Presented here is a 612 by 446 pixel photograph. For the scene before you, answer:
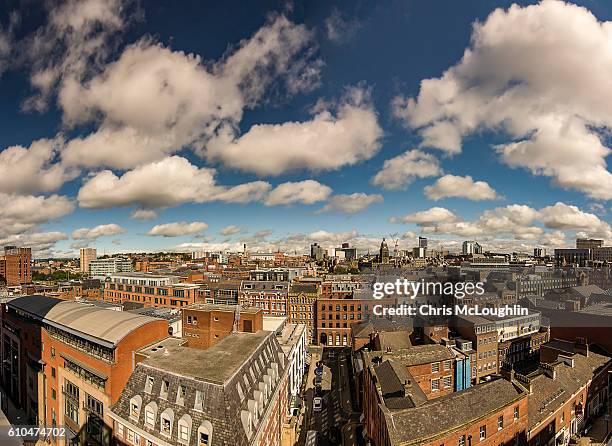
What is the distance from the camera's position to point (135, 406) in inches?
1113

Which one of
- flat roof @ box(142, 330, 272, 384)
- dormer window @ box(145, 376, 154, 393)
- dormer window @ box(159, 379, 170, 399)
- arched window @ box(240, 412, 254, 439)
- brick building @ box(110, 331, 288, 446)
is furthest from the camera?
dormer window @ box(145, 376, 154, 393)

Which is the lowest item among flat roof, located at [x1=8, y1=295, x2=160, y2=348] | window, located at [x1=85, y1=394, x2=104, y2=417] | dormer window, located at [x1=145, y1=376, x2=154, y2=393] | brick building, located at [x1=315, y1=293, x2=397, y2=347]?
brick building, located at [x1=315, y1=293, x2=397, y2=347]

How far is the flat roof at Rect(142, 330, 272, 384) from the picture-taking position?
27.0 meters

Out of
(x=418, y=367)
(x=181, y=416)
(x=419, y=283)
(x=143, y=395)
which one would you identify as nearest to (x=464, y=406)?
(x=418, y=367)

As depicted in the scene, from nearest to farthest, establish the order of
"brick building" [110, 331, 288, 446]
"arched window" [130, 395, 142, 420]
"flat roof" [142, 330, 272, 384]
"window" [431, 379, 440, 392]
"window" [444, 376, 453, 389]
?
"brick building" [110, 331, 288, 446] < "flat roof" [142, 330, 272, 384] < "arched window" [130, 395, 142, 420] < "window" [431, 379, 440, 392] < "window" [444, 376, 453, 389]

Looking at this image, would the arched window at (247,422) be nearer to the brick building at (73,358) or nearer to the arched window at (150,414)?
the arched window at (150,414)

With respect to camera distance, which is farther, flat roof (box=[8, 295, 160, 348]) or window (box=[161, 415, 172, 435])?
flat roof (box=[8, 295, 160, 348])

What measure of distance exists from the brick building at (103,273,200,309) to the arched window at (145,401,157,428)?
57185mm

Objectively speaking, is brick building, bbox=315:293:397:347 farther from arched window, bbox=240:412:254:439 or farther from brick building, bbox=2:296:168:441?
arched window, bbox=240:412:254:439

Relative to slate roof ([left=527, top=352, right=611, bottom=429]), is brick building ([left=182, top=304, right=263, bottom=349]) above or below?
above

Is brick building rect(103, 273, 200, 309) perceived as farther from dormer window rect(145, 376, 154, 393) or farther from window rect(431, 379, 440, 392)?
window rect(431, 379, 440, 392)

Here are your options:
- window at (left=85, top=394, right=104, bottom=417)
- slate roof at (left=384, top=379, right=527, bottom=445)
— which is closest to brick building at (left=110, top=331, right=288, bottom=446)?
window at (left=85, top=394, right=104, bottom=417)

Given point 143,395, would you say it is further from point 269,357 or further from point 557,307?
point 557,307

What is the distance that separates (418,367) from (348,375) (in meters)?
21.3
